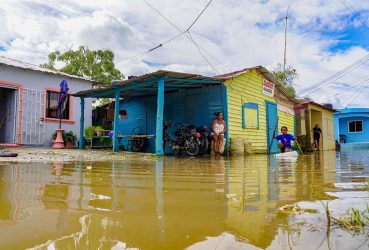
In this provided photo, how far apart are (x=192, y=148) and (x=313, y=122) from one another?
11.7 m

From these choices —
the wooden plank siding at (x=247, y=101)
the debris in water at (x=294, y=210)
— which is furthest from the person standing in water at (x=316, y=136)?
the debris in water at (x=294, y=210)

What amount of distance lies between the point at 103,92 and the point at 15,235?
10.2 metres

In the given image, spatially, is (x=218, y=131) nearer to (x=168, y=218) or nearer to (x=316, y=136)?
(x=168, y=218)

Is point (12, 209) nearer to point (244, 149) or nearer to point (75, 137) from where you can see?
point (244, 149)

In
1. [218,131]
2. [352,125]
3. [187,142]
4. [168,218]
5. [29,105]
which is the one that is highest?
[352,125]

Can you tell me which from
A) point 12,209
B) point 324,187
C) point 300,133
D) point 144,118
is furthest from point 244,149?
point 12,209

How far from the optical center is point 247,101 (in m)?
11.5

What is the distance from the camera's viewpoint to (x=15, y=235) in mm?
1206

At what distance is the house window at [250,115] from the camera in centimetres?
1113

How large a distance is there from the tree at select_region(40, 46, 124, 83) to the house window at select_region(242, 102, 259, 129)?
11233mm

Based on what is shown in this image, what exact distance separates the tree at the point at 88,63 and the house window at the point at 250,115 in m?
11.2

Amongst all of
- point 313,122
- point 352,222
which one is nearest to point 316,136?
point 313,122

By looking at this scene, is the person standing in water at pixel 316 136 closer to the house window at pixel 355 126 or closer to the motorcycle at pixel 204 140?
the motorcycle at pixel 204 140

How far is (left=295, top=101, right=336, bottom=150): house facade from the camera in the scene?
15.9 metres
